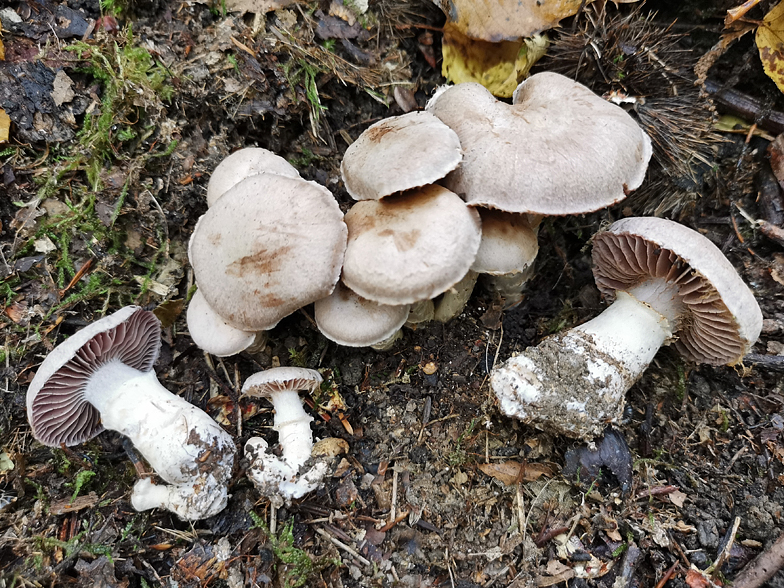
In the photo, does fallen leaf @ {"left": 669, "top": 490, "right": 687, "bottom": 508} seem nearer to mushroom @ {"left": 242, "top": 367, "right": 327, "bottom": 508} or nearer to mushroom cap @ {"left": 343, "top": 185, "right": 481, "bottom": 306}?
mushroom cap @ {"left": 343, "top": 185, "right": 481, "bottom": 306}

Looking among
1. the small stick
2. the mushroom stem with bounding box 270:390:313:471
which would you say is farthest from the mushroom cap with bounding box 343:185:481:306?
the small stick

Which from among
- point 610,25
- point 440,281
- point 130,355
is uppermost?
point 610,25

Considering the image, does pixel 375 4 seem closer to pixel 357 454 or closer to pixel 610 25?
pixel 610 25

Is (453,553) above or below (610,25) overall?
below

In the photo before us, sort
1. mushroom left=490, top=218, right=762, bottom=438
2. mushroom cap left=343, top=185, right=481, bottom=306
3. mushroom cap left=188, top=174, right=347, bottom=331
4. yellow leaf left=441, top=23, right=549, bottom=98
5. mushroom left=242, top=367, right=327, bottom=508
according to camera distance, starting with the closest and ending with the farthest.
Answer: mushroom cap left=343, top=185, right=481, bottom=306 → mushroom cap left=188, top=174, right=347, bottom=331 → mushroom left=490, top=218, right=762, bottom=438 → mushroom left=242, top=367, right=327, bottom=508 → yellow leaf left=441, top=23, right=549, bottom=98

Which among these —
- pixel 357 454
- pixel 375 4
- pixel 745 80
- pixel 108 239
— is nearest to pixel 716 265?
pixel 745 80

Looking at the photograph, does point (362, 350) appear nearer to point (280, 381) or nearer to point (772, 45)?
point (280, 381)
